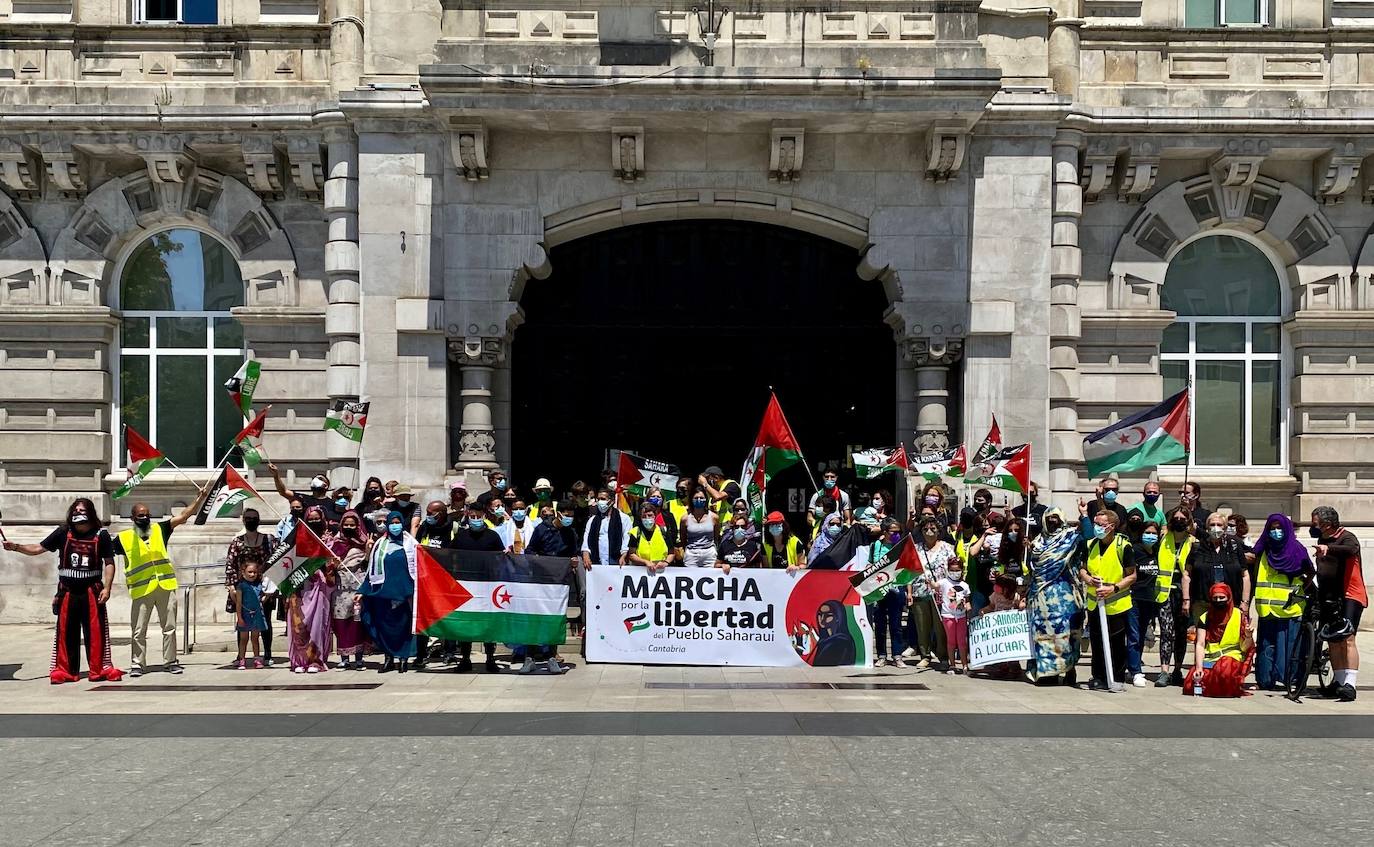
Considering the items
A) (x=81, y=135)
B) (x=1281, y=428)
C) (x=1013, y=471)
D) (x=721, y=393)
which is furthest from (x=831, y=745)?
(x=81, y=135)

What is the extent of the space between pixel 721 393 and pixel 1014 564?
266 inches

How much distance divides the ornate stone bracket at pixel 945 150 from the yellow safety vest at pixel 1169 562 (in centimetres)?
617

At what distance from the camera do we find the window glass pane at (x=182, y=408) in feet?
62.3

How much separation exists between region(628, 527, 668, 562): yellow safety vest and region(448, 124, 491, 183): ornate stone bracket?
580cm

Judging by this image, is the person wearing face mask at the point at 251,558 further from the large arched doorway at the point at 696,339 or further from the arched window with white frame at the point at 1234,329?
the arched window with white frame at the point at 1234,329

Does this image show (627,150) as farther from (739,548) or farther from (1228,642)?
(1228,642)

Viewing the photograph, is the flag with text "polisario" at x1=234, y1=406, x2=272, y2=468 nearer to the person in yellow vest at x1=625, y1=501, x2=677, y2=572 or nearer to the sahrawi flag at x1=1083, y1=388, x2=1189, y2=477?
the person in yellow vest at x1=625, y1=501, x2=677, y2=572

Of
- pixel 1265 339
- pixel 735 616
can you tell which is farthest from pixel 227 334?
pixel 1265 339

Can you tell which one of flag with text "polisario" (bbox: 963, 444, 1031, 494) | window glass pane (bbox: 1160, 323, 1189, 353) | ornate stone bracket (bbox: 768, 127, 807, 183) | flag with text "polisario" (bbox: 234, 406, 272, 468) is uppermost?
ornate stone bracket (bbox: 768, 127, 807, 183)

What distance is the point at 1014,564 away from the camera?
46.1 feet

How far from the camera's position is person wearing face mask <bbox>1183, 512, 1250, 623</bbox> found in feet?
44.2

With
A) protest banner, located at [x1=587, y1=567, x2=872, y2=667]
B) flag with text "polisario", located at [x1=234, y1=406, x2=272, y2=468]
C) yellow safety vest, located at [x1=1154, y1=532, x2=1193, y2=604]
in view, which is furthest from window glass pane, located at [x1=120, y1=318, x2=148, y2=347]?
yellow safety vest, located at [x1=1154, y1=532, x2=1193, y2=604]

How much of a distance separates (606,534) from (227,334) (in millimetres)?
7129

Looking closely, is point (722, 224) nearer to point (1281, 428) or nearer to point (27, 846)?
point (1281, 428)
